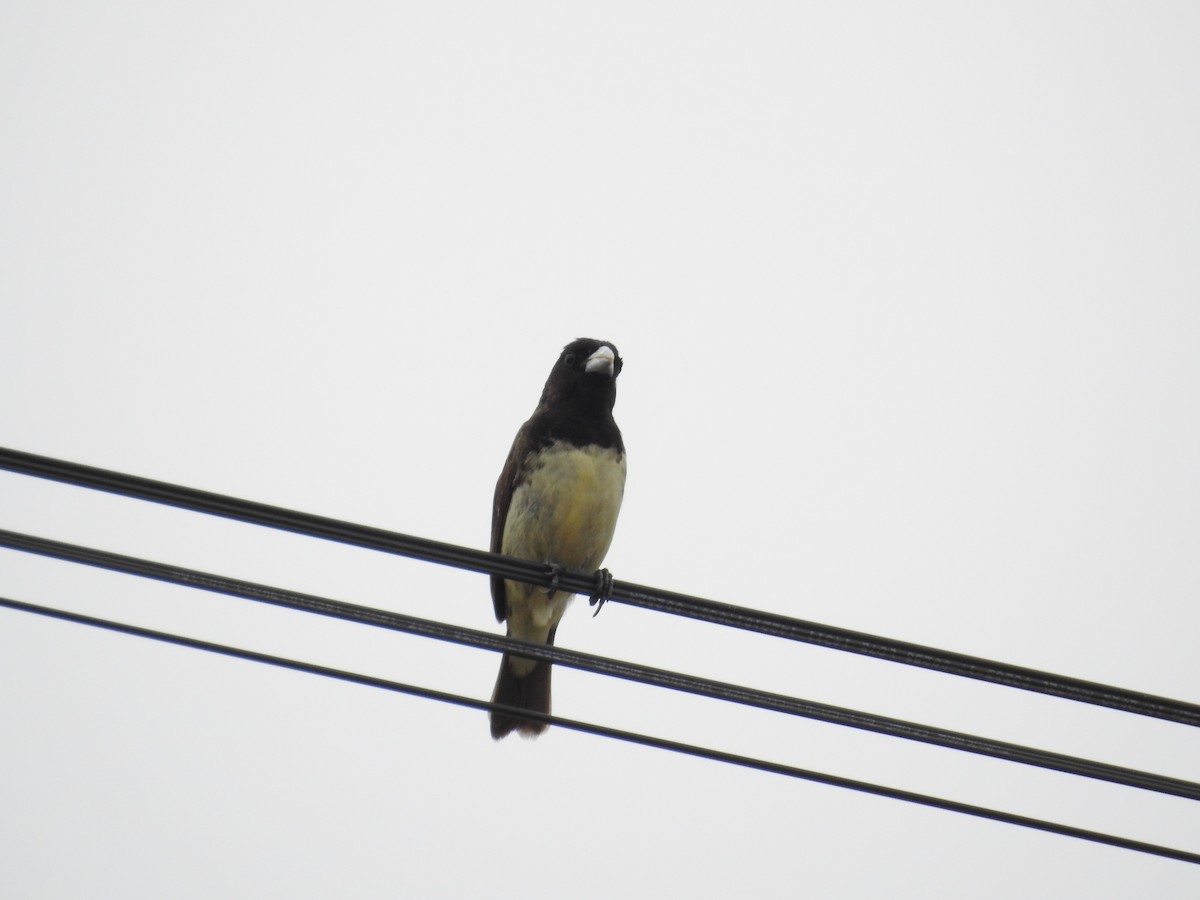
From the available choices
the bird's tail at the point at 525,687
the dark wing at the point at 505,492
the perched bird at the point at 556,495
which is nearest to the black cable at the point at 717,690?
the perched bird at the point at 556,495

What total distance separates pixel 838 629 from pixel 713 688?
39cm

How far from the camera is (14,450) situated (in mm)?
2861

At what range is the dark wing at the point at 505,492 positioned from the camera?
6250mm

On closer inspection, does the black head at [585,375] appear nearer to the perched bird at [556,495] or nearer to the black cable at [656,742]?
the perched bird at [556,495]

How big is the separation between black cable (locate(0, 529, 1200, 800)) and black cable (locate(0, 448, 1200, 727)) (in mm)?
168

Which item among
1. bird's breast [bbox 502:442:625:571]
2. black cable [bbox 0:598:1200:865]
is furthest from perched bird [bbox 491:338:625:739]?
black cable [bbox 0:598:1200:865]

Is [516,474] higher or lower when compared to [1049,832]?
higher

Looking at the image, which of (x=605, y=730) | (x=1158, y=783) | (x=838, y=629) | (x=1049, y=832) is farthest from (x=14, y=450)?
(x=1158, y=783)

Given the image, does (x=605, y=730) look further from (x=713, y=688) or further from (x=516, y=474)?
(x=516, y=474)

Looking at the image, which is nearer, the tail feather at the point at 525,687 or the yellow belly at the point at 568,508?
the yellow belly at the point at 568,508

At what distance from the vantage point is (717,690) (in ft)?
10.2

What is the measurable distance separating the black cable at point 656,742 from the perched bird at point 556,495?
2.58m

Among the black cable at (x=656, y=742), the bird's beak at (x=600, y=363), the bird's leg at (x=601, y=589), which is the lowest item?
the black cable at (x=656, y=742)

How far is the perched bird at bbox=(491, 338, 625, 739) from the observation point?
19.5ft
